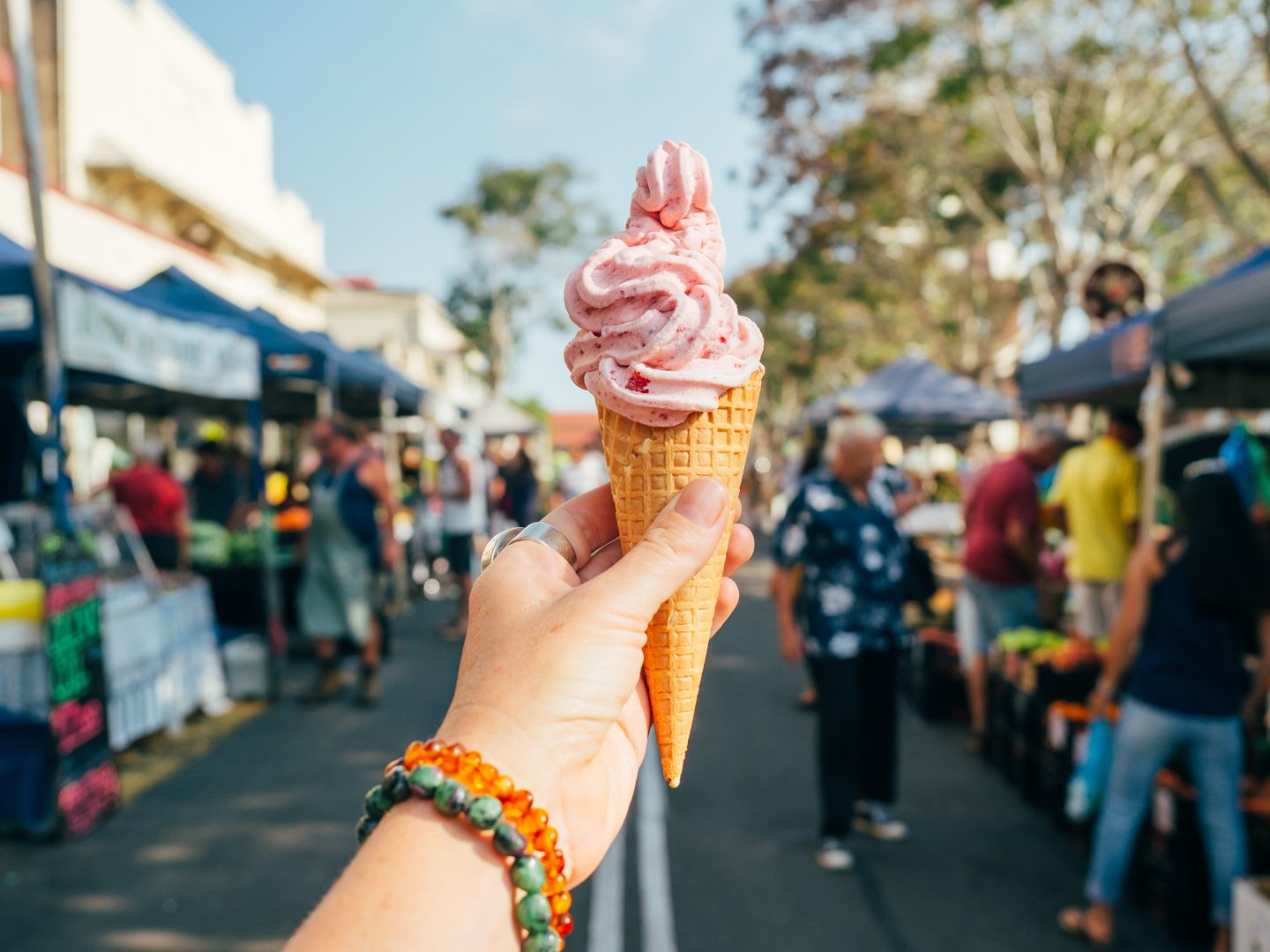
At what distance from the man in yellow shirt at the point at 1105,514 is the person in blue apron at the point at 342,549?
5.45m

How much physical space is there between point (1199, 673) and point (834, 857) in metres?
2.02

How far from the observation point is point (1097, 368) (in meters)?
5.98

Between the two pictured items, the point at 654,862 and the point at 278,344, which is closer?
the point at 654,862

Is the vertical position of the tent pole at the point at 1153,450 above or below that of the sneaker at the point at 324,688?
above

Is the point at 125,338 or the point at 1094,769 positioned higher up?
the point at 125,338

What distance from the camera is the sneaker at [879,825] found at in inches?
199

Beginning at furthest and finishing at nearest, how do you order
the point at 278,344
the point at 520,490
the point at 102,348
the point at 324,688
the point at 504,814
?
1. the point at 520,490
2. the point at 278,344
3. the point at 324,688
4. the point at 102,348
5. the point at 504,814

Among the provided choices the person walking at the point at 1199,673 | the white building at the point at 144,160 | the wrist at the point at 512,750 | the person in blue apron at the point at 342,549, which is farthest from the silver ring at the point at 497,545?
the white building at the point at 144,160

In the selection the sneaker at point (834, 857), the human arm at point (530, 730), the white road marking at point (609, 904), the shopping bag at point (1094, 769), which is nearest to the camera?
the human arm at point (530, 730)

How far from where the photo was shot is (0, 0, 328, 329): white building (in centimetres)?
1539

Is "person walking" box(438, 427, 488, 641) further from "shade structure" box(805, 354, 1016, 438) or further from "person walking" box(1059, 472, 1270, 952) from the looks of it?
"person walking" box(1059, 472, 1270, 952)

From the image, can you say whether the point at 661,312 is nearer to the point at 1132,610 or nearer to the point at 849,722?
the point at 1132,610

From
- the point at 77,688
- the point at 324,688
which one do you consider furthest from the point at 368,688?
the point at 77,688

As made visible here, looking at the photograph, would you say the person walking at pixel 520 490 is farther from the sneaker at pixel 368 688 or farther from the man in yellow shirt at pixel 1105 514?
the man in yellow shirt at pixel 1105 514
